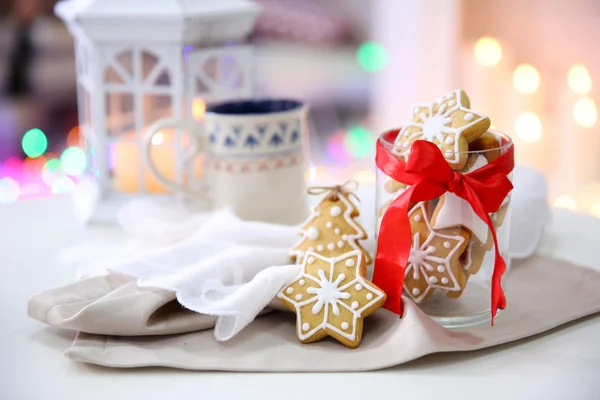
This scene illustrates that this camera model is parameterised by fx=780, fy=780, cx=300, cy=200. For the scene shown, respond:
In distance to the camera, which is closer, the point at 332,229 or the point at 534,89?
the point at 332,229

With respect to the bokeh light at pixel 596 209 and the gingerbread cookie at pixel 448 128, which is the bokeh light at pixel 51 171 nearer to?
the bokeh light at pixel 596 209

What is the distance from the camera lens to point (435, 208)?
0.71m

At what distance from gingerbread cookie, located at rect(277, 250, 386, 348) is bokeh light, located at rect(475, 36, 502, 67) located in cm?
159

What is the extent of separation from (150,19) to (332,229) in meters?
0.40

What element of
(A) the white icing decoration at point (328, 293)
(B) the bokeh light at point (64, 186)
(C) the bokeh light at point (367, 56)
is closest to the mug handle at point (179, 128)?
(A) the white icing decoration at point (328, 293)

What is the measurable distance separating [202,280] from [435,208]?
0.76ft

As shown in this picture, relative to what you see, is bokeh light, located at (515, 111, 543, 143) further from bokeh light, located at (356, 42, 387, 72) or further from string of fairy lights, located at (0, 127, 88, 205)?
string of fairy lights, located at (0, 127, 88, 205)

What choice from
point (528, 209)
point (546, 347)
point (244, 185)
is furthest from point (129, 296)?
point (528, 209)

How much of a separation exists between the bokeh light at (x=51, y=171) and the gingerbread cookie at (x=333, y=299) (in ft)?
6.05

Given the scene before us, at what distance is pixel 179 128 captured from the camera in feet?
3.17

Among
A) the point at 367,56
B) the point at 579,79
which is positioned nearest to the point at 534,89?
the point at 579,79

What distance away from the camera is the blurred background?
2.03 meters

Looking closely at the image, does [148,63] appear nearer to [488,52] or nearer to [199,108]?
[199,108]

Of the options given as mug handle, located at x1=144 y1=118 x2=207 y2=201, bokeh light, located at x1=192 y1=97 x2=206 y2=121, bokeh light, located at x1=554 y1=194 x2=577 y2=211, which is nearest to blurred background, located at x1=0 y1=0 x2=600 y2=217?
bokeh light, located at x1=554 y1=194 x2=577 y2=211
